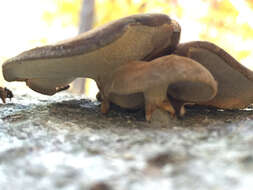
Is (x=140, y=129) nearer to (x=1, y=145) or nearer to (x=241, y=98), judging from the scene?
(x=1, y=145)

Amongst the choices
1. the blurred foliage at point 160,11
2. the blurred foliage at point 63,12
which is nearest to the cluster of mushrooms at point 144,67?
the blurred foliage at point 160,11

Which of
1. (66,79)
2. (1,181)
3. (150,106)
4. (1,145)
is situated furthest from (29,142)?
(66,79)

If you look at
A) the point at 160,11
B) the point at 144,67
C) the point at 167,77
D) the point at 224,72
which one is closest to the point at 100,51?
the point at 144,67

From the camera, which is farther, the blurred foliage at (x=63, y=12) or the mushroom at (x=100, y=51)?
the blurred foliage at (x=63, y=12)

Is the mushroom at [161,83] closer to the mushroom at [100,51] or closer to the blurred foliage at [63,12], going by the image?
the mushroom at [100,51]

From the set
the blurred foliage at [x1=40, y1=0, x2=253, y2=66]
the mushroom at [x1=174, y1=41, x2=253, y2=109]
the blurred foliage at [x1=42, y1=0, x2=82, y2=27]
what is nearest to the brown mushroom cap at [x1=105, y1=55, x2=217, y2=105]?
the mushroom at [x1=174, y1=41, x2=253, y2=109]

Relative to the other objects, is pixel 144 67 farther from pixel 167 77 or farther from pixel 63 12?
pixel 63 12
